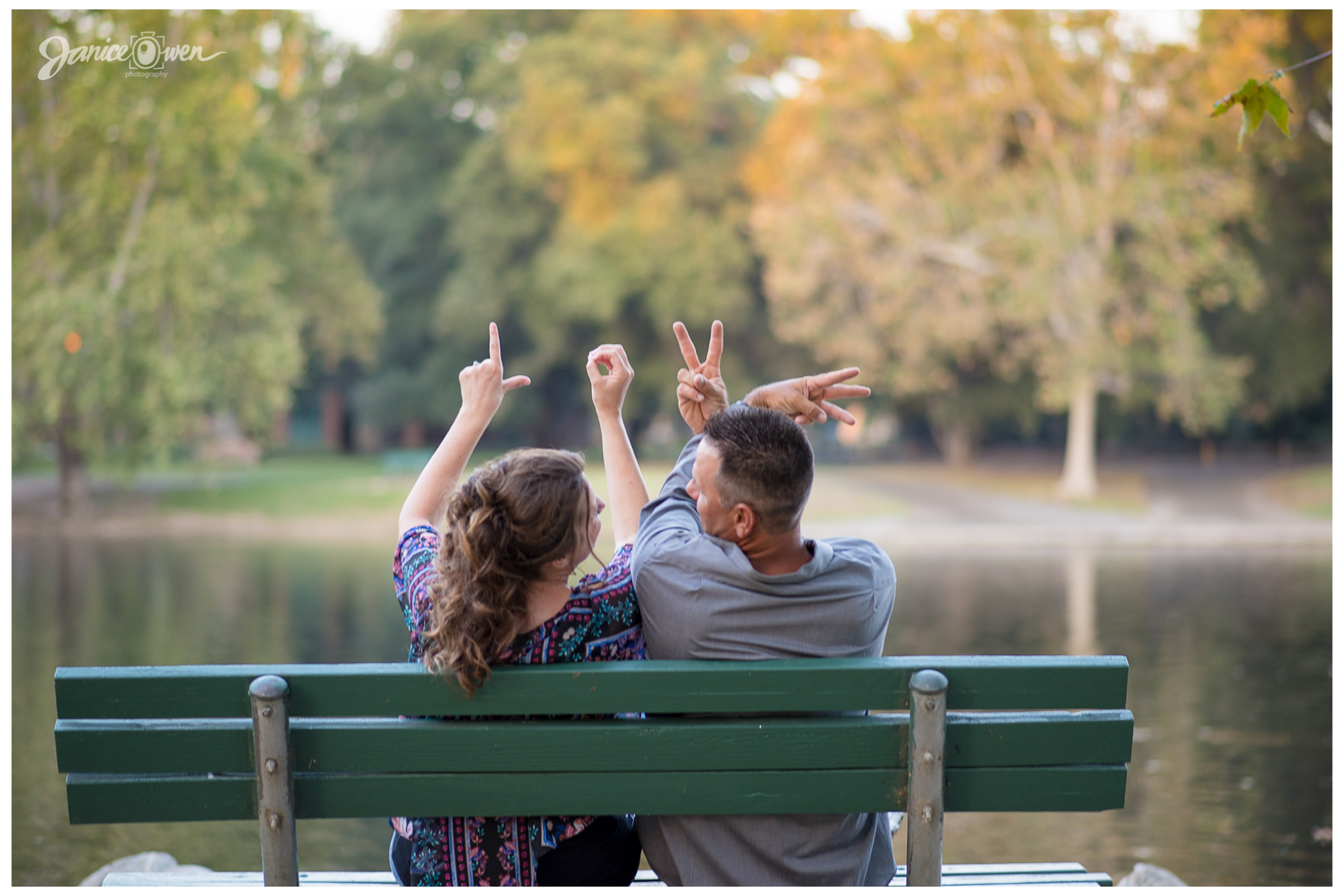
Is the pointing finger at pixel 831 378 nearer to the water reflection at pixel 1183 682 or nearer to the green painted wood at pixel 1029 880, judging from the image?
the green painted wood at pixel 1029 880

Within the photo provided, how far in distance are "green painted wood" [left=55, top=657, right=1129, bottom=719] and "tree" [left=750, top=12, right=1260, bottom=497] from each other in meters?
21.2

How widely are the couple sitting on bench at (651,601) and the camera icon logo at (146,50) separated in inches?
753

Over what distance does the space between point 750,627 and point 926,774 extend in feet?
1.32

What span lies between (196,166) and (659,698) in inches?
774

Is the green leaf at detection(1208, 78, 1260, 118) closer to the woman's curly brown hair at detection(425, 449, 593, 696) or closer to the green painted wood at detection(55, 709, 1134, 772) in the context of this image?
the green painted wood at detection(55, 709, 1134, 772)

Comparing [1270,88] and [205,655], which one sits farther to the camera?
[205,655]

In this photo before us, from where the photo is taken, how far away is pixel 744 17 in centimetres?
2888

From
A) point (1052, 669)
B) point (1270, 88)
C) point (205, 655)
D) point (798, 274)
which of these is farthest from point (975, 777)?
point (798, 274)

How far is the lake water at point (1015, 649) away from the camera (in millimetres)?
4871

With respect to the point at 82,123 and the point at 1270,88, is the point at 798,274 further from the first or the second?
the point at 1270,88

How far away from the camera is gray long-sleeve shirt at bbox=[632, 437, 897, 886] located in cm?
237

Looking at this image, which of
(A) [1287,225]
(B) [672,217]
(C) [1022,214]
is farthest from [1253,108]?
(A) [1287,225]

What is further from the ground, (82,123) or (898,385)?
(82,123)

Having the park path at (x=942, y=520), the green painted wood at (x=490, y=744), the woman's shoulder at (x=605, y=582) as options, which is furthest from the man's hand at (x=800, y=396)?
the park path at (x=942, y=520)
